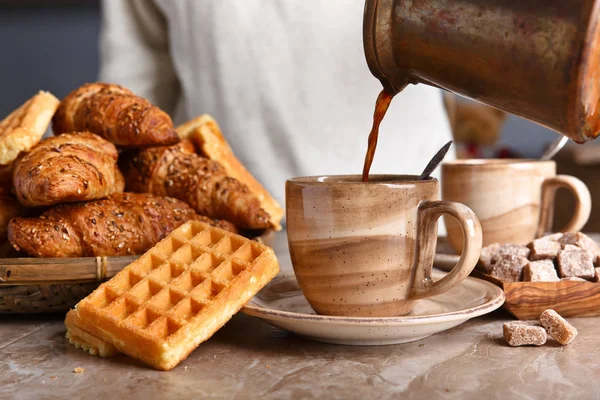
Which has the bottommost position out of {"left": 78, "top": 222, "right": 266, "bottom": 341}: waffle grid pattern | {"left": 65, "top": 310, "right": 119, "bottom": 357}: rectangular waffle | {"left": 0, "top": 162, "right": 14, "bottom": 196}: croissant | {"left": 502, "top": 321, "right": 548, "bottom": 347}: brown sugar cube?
{"left": 65, "top": 310, "right": 119, "bottom": 357}: rectangular waffle

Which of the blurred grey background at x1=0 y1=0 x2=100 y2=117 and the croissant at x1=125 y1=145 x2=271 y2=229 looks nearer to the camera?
the croissant at x1=125 y1=145 x2=271 y2=229

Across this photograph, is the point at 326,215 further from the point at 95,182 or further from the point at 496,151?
the point at 496,151

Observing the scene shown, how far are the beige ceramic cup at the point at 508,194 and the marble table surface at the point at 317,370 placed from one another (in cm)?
31

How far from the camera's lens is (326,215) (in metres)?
0.85

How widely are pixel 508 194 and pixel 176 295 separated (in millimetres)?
629

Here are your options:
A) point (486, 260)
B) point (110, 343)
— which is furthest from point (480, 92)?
point (110, 343)

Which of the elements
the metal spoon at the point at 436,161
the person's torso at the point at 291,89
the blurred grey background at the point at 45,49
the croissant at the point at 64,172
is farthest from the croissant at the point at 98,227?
the blurred grey background at the point at 45,49

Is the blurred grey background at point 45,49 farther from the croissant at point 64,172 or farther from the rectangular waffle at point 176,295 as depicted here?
the rectangular waffle at point 176,295

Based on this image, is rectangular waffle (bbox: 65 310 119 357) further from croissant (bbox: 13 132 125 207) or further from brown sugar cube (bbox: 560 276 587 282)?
brown sugar cube (bbox: 560 276 587 282)

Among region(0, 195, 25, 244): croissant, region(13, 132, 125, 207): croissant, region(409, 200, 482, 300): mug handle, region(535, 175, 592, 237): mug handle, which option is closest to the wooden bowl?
region(409, 200, 482, 300): mug handle

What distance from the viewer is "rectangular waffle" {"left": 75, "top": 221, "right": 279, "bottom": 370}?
31.4 inches

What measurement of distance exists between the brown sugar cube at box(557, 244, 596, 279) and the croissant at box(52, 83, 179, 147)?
2.31ft

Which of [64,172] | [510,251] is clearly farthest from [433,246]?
[64,172]

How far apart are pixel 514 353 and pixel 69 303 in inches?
24.1
